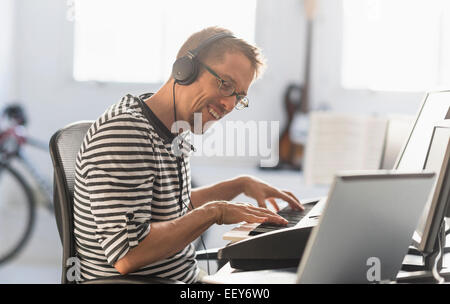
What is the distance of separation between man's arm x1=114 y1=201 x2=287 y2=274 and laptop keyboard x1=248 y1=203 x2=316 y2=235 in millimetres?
41

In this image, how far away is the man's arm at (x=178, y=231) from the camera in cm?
94

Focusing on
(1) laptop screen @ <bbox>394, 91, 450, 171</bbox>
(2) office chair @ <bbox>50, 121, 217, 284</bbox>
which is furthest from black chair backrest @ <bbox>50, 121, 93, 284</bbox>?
(1) laptop screen @ <bbox>394, 91, 450, 171</bbox>

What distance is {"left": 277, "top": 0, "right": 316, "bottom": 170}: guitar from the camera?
2879 mm

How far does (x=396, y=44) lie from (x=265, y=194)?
73.6 inches

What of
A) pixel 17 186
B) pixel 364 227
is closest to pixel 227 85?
pixel 364 227

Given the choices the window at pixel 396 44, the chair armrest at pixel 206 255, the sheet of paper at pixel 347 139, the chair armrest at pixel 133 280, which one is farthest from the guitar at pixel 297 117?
the chair armrest at pixel 133 280

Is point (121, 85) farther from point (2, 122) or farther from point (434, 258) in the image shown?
point (434, 258)

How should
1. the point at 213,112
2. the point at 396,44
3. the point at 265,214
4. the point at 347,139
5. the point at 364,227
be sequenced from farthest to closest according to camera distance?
1. the point at 396,44
2. the point at 347,139
3. the point at 213,112
4. the point at 265,214
5. the point at 364,227

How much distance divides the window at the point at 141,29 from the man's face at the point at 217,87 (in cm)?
191

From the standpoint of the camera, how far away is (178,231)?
3.14 feet

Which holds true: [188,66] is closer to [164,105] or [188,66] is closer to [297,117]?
[164,105]

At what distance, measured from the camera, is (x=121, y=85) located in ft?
10.3

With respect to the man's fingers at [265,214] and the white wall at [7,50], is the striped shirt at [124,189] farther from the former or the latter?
the white wall at [7,50]
